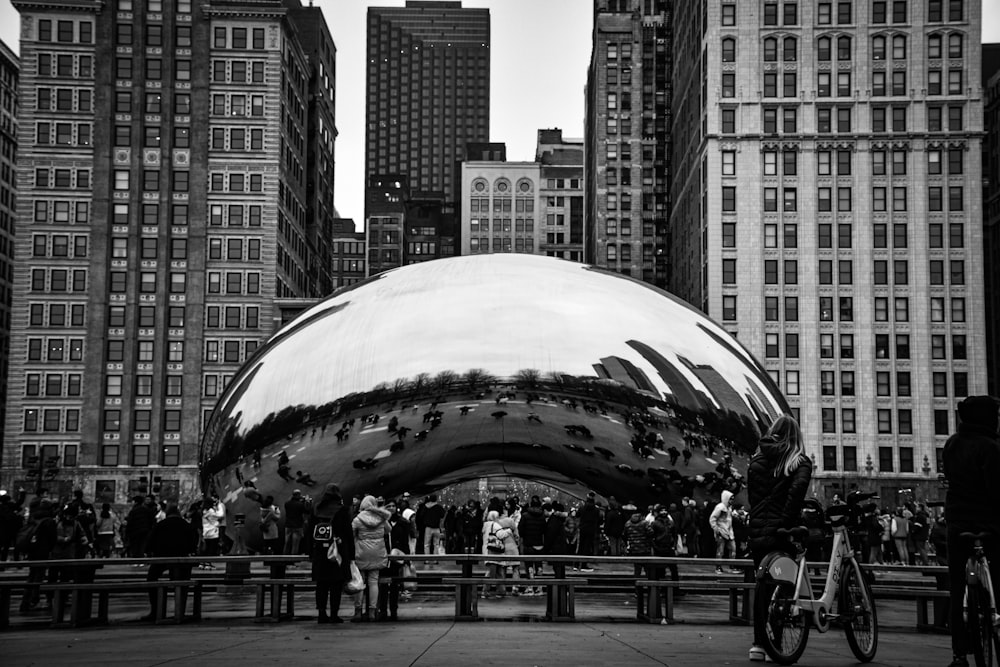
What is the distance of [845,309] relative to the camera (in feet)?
287

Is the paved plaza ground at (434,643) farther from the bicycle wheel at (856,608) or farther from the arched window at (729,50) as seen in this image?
the arched window at (729,50)

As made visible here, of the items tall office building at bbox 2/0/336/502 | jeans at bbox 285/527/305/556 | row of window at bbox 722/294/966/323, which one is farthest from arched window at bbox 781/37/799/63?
jeans at bbox 285/527/305/556

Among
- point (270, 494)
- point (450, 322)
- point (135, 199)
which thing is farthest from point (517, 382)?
point (135, 199)

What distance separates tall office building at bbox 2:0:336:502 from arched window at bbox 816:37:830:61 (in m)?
39.2

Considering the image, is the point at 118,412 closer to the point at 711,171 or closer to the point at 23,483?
the point at 23,483

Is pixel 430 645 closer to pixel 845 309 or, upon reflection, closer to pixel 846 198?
pixel 845 309

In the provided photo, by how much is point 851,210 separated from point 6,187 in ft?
247

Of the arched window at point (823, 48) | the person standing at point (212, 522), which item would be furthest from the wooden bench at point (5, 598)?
the arched window at point (823, 48)

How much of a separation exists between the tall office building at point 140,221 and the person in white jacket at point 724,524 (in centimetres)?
7041

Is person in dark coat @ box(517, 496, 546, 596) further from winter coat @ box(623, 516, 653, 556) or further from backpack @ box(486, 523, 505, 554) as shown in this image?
winter coat @ box(623, 516, 653, 556)

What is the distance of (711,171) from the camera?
88500mm

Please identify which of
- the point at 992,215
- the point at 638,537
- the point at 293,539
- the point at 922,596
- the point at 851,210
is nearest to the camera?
the point at 922,596

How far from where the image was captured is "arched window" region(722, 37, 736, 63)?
8875cm

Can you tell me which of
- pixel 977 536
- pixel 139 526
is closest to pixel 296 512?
pixel 139 526
